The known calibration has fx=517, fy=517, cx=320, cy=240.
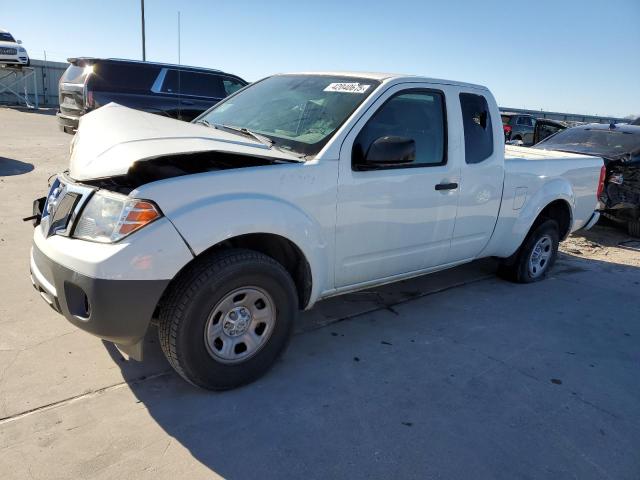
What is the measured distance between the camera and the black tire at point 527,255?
5227 millimetres

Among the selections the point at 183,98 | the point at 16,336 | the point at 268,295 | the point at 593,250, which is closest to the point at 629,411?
the point at 268,295

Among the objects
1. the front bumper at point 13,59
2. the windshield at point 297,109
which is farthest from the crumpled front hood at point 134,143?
the front bumper at point 13,59

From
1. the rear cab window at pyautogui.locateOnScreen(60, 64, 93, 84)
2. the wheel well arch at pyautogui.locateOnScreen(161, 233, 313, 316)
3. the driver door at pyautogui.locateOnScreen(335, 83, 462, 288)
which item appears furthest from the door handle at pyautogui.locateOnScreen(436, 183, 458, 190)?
the rear cab window at pyautogui.locateOnScreen(60, 64, 93, 84)

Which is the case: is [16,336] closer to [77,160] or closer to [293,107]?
[77,160]

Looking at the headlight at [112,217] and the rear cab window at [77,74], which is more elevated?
the rear cab window at [77,74]

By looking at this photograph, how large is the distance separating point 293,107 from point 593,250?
5369 mm

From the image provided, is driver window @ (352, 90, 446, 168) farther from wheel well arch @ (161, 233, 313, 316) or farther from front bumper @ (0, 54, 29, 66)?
front bumper @ (0, 54, 29, 66)

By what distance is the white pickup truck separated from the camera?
259 centimetres

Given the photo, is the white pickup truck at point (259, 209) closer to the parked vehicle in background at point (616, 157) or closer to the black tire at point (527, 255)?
the black tire at point (527, 255)

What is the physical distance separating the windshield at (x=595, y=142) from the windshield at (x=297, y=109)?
580cm

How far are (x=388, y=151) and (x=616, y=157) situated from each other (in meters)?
5.88

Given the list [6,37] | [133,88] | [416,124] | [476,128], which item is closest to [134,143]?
[416,124]

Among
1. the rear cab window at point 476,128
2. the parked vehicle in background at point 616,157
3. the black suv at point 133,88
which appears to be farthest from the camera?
the black suv at point 133,88

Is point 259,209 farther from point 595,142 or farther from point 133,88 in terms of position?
point 595,142
